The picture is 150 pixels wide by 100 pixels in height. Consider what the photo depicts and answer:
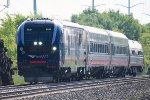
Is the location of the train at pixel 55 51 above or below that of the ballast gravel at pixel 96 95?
above

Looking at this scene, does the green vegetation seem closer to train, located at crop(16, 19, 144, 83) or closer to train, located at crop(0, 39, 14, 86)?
train, located at crop(16, 19, 144, 83)

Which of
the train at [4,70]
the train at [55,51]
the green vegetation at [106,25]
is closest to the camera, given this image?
the train at [55,51]

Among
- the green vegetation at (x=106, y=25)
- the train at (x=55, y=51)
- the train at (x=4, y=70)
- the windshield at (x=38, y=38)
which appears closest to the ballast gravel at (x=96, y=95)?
the train at (x=55, y=51)

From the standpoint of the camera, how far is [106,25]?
13975cm

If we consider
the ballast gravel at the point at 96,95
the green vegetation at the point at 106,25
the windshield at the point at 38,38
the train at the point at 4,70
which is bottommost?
the ballast gravel at the point at 96,95

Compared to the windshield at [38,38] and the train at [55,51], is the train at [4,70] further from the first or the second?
the windshield at [38,38]

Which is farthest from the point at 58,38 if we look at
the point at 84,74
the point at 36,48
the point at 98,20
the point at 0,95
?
the point at 98,20

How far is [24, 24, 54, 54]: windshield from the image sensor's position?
3347cm

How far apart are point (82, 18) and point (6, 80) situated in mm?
121587

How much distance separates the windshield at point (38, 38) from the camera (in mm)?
33469

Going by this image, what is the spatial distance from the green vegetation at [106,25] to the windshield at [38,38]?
30.9 m

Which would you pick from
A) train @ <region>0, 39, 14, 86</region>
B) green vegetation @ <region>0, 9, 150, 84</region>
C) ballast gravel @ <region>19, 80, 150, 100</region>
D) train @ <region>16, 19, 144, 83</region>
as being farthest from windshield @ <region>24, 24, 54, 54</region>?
green vegetation @ <region>0, 9, 150, 84</region>

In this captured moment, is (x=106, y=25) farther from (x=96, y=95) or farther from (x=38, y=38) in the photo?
(x=96, y=95)

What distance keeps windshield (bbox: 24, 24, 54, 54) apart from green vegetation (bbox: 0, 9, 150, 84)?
3091cm
